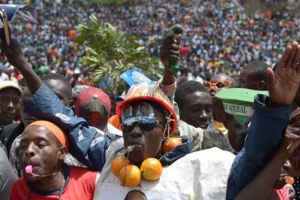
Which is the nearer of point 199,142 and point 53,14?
point 199,142

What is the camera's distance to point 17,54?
14.0 ft

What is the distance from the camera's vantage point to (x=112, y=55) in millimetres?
11047

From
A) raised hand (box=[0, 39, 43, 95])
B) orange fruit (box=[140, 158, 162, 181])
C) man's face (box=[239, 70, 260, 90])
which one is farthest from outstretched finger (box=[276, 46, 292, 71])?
man's face (box=[239, 70, 260, 90])

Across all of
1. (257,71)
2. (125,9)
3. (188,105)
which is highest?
(257,71)

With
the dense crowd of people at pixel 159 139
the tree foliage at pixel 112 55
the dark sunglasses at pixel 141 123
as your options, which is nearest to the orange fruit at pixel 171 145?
the dense crowd of people at pixel 159 139

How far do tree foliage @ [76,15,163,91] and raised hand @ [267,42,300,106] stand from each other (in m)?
7.60

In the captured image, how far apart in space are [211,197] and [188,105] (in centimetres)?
247

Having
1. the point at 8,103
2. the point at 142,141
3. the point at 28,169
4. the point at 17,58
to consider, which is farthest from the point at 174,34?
the point at 8,103

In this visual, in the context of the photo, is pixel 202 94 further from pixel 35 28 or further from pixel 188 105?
pixel 35 28

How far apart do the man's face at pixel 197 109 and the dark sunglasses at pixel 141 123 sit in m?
2.06

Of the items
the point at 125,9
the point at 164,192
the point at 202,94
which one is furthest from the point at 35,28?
the point at 164,192

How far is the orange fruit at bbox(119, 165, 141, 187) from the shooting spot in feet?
12.2

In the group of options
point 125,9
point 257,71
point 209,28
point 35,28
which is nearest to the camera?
point 257,71

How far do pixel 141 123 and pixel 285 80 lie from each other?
1.20m
